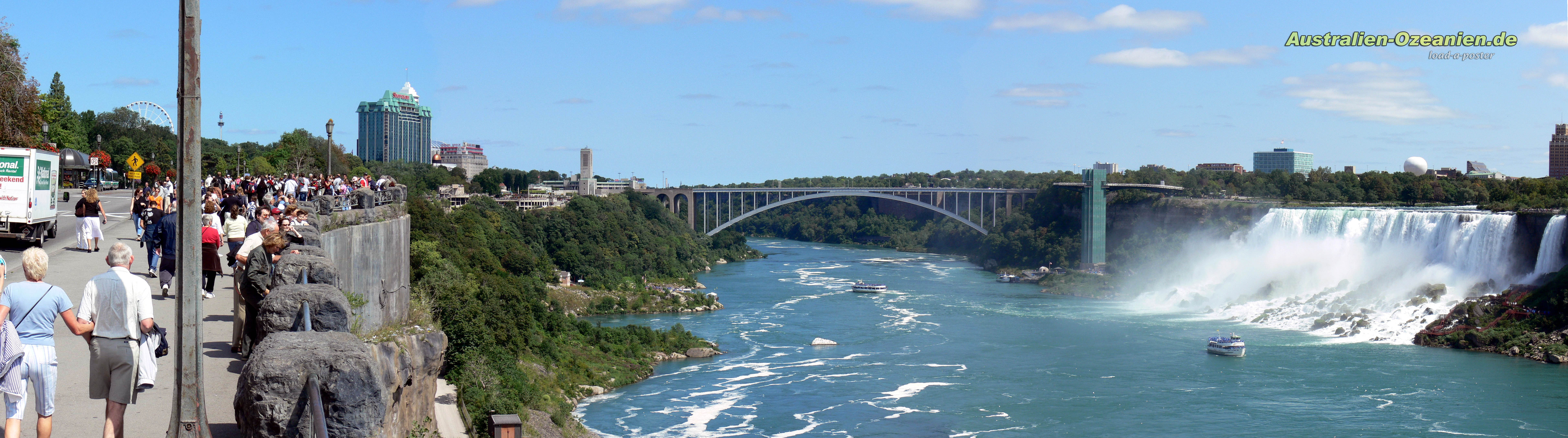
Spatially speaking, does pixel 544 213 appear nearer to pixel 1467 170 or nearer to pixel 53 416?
pixel 53 416

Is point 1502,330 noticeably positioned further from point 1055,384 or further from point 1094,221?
point 1094,221

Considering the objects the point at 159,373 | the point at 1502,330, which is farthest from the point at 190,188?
the point at 1502,330

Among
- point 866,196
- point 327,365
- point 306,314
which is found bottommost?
point 327,365

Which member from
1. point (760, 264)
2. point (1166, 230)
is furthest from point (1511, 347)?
point (760, 264)

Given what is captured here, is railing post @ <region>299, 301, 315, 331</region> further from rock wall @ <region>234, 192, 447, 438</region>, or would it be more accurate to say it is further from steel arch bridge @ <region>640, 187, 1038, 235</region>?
steel arch bridge @ <region>640, 187, 1038, 235</region>

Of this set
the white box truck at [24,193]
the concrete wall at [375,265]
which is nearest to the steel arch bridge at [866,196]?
the concrete wall at [375,265]

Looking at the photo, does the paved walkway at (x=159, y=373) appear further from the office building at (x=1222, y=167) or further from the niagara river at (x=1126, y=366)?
the office building at (x=1222, y=167)

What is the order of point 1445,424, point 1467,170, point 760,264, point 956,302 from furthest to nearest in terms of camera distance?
point 1467,170 < point 760,264 < point 956,302 < point 1445,424
